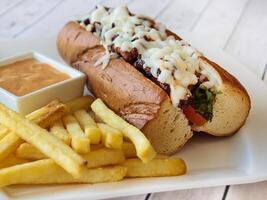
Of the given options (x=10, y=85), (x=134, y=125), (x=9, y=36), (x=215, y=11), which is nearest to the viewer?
(x=134, y=125)

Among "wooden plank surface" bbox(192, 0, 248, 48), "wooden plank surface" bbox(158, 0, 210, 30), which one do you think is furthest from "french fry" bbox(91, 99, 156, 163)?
"wooden plank surface" bbox(158, 0, 210, 30)

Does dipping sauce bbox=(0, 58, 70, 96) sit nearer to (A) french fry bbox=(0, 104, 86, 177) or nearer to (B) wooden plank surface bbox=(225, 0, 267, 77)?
(A) french fry bbox=(0, 104, 86, 177)

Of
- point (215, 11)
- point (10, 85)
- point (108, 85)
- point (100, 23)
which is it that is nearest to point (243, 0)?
point (215, 11)

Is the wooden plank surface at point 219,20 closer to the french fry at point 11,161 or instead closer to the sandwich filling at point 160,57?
the sandwich filling at point 160,57

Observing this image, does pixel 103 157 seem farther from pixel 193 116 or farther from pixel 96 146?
pixel 193 116

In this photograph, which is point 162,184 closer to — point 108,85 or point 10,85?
point 108,85
